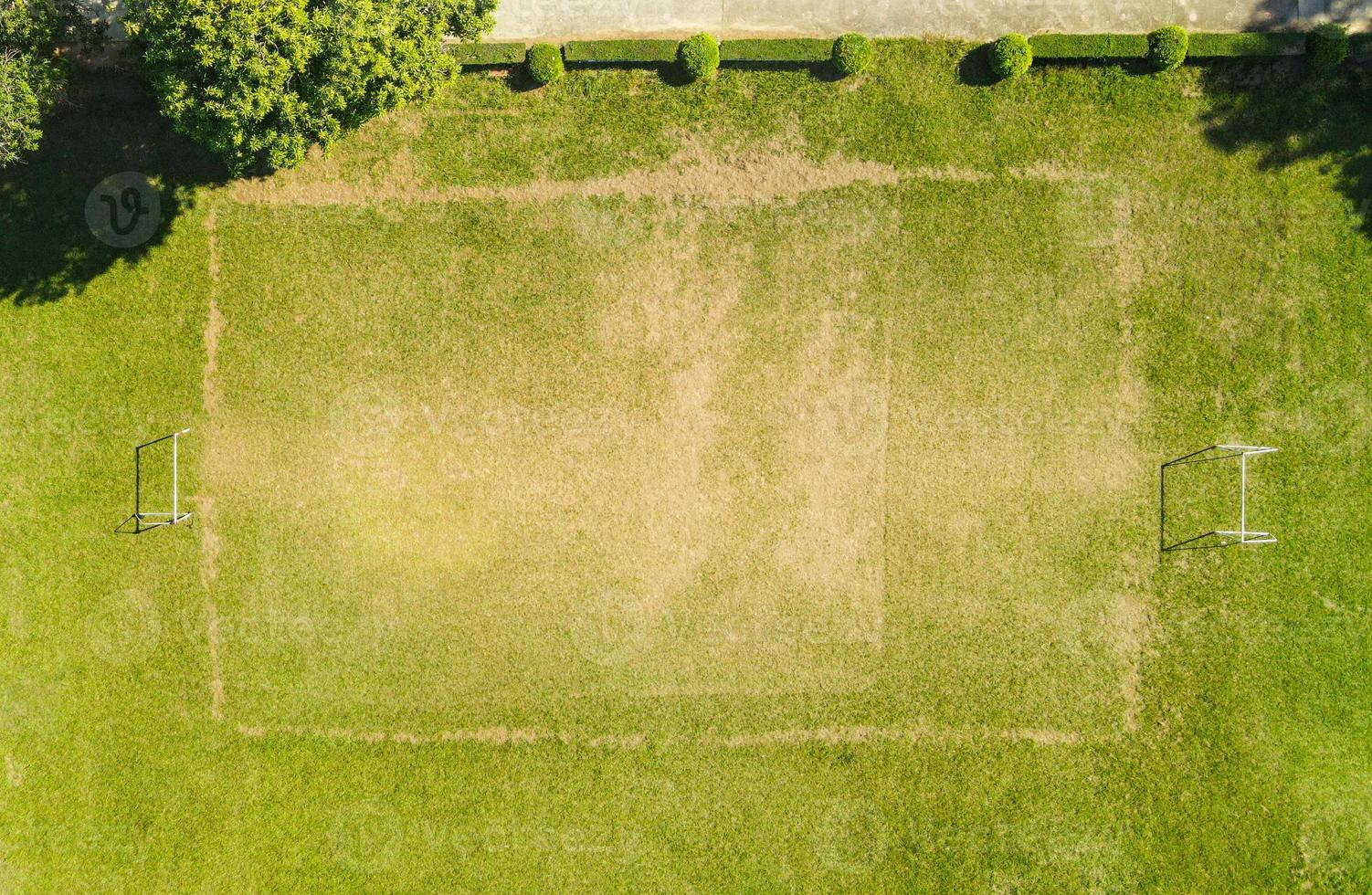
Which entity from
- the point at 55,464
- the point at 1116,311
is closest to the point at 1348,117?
the point at 1116,311

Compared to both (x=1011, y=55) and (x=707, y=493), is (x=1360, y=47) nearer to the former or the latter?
(x=1011, y=55)

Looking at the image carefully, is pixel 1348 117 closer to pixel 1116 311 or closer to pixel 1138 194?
pixel 1138 194

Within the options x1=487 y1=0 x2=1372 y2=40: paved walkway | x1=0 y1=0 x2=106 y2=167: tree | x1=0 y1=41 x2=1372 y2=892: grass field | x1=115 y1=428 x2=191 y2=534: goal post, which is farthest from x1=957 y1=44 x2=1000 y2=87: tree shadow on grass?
x1=115 y1=428 x2=191 y2=534: goal post

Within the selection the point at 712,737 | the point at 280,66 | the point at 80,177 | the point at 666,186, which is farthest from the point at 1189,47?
the point at 80,177

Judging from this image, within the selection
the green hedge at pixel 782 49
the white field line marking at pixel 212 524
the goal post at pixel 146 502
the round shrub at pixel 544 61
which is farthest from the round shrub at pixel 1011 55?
the goal post at pixel 146 502

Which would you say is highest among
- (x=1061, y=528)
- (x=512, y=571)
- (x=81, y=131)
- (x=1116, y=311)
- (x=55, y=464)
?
(x=81, y=131)

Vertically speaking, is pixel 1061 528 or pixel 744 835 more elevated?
pixel 1061 528
